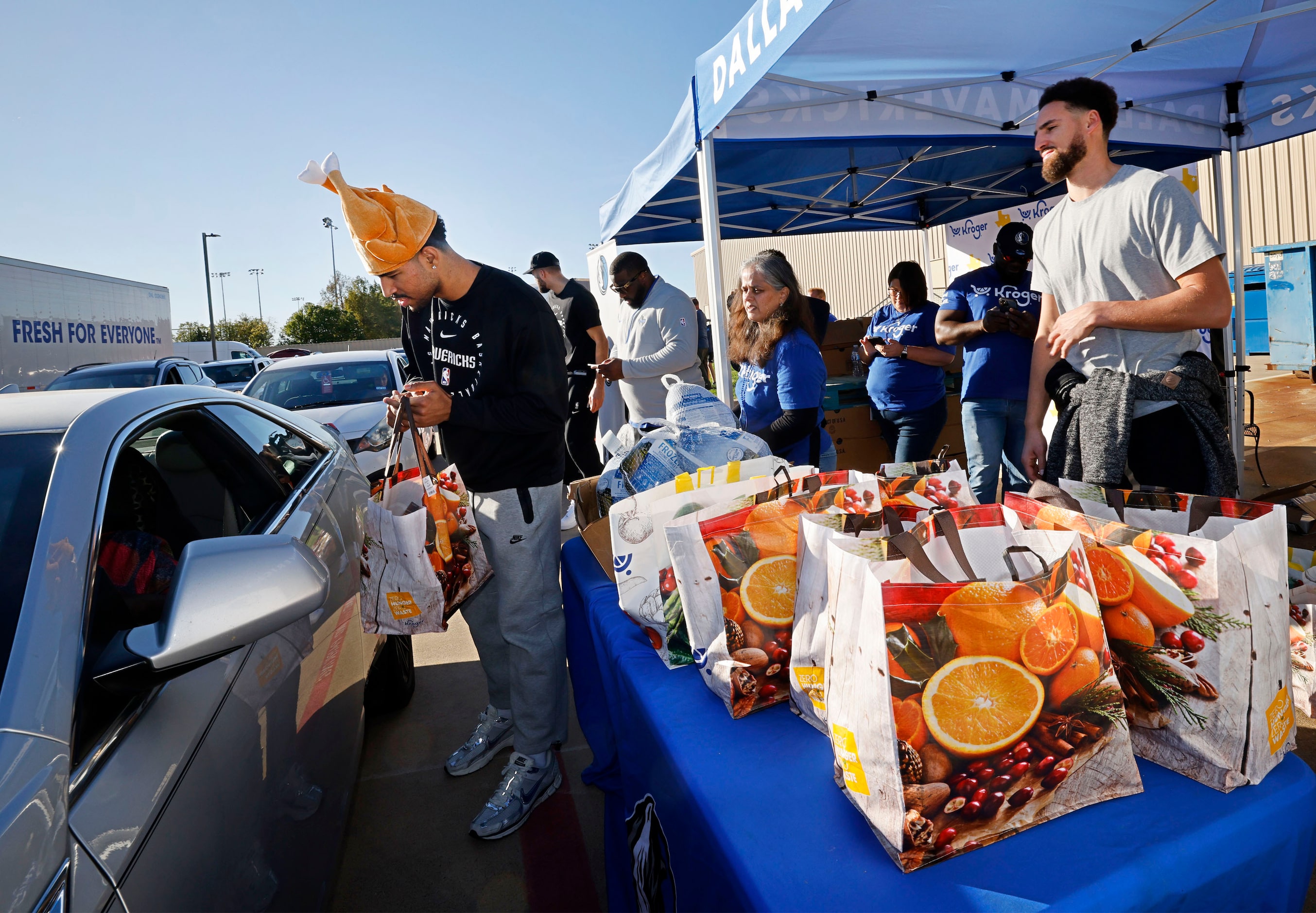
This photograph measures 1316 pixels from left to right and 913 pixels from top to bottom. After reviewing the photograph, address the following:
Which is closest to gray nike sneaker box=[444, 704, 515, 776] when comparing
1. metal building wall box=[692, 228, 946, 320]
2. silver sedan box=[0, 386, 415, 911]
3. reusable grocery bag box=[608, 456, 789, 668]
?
silver sedan box=[0, 386, 415, 911]

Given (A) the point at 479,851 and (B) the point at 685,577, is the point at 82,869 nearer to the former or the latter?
(B) the point at 685,577

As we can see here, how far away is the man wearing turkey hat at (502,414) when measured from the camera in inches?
83.7

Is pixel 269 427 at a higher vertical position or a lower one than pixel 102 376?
lower

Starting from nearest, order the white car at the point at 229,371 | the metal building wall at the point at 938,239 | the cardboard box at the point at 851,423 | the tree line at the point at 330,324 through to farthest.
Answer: the cardboard box at the point at 851,423
the metal building wall at the point at 938,239
the white car at the point at 229,371
the tree line at the point at 330,324

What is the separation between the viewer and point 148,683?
1078 millimetres

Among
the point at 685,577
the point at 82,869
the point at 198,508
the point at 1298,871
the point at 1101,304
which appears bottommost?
the point at 1298,871

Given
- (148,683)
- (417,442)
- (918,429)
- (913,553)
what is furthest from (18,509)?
(918,429)

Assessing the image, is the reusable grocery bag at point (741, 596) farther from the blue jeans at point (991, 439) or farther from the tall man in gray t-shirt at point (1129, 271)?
the blue jeans at point (991, 439)

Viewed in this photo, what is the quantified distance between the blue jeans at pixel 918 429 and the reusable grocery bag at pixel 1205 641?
121 inches

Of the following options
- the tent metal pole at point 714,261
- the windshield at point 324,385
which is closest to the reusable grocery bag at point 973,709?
the tent metal pole at point 714,261

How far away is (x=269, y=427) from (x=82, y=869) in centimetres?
177

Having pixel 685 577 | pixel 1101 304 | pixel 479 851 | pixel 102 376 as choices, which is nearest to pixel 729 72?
pixel 1101 304

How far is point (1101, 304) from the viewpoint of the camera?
1.89 m

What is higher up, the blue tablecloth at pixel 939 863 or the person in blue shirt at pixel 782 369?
the person in blue shirt at pixel 782 369
